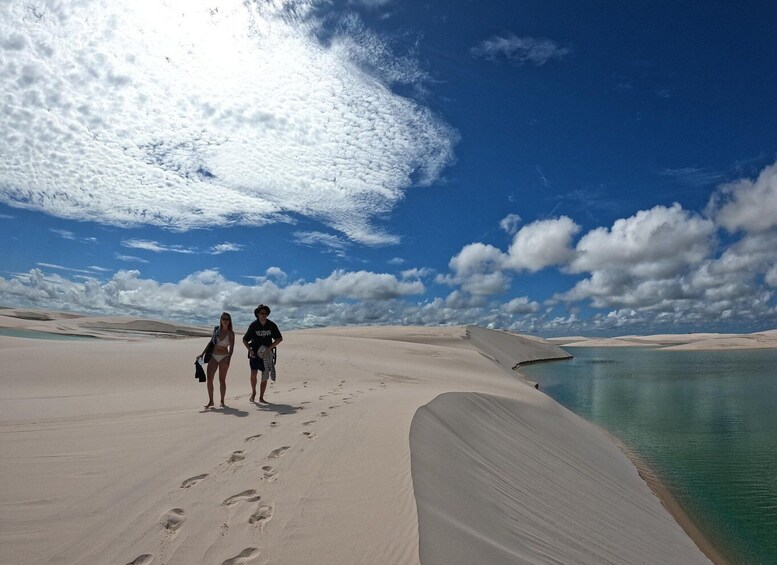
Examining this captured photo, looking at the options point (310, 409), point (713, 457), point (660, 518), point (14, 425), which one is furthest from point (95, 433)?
point (713, 457)

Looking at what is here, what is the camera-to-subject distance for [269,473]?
16.3ft

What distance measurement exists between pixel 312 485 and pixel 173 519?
1.32 metres

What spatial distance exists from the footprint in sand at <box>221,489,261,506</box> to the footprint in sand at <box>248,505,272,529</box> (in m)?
0.22

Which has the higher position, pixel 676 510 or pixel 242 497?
pixel 242 497

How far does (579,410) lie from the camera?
1983 cm

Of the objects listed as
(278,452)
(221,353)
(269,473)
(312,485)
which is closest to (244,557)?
(312,485)

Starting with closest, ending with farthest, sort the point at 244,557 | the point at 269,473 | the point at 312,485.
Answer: the point at 244,557, the point at 312,485, the point at 269,473

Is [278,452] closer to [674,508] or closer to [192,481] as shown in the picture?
[192,481]

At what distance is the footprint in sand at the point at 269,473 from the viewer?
4824 millimetres

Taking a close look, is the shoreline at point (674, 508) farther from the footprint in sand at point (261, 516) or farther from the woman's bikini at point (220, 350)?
the woman's bikini at point (220, 350)

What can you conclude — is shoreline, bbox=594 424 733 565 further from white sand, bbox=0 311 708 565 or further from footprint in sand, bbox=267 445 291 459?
footprint in sand, bbox=267 445 291 459

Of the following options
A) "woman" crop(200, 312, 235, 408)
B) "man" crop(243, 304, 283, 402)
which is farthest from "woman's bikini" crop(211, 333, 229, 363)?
"man" crop(243, 304, 283, 402)

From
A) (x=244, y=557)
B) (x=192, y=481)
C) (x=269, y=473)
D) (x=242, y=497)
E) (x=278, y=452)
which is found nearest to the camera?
(x=244, y=557)

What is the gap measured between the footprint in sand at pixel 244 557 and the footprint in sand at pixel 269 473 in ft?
4.50
